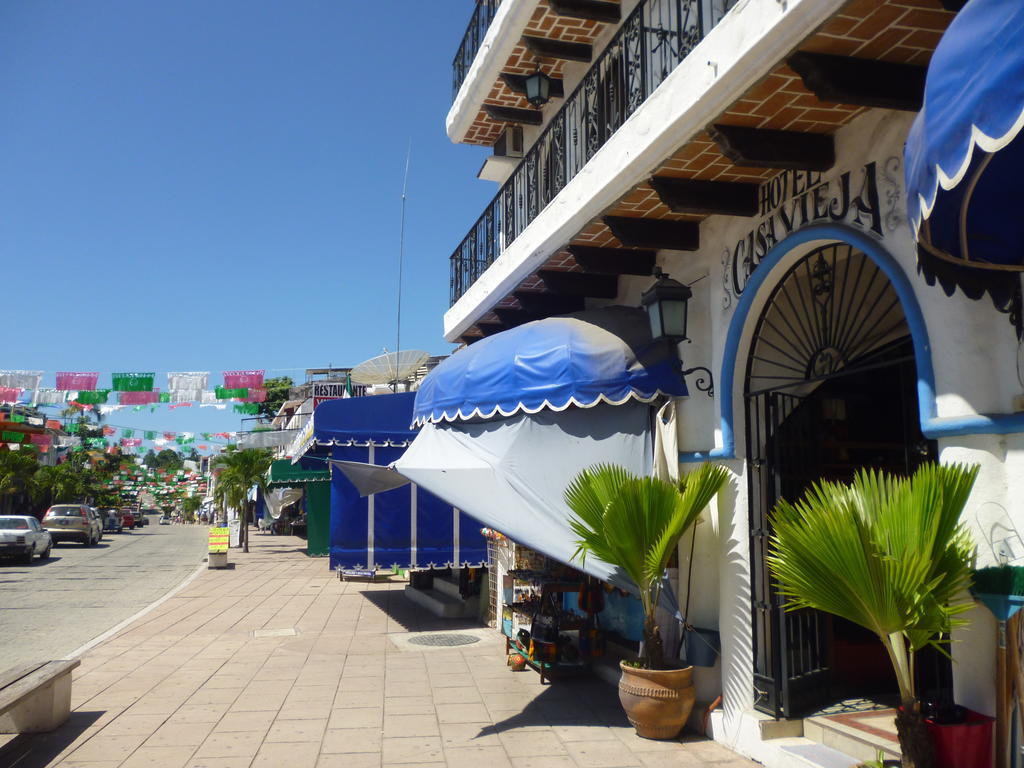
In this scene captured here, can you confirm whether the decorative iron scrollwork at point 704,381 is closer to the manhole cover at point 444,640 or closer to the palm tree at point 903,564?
the palm tree at point 903,564

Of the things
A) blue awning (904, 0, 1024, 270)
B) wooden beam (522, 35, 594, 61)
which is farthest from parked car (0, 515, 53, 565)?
blue awning (904, 0, 1024, 270)

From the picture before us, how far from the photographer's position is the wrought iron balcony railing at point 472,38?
39.3 ft

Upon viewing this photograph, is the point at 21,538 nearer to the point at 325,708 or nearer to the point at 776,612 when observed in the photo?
the point at 325,708

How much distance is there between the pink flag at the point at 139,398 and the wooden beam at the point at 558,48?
73.8 feet

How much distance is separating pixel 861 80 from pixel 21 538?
988 inches

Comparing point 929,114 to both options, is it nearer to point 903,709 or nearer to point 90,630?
point 903,709

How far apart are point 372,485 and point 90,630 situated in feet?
15.2

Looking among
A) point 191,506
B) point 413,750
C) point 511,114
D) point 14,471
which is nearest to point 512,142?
point 511,114

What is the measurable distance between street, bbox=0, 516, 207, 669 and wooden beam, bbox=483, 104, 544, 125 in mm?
9378

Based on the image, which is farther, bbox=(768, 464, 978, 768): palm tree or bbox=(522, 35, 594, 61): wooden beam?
bbox=(522, 35, 594, 61): wooden beam

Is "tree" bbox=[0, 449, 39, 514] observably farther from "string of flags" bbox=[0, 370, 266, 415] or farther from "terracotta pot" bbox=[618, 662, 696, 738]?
"terracotta pot" bbox=[618, 662, 696, 738]

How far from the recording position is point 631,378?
287 inches

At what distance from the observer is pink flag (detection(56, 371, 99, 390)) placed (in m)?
26.4

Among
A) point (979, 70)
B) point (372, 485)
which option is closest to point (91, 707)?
point (372, 485)
